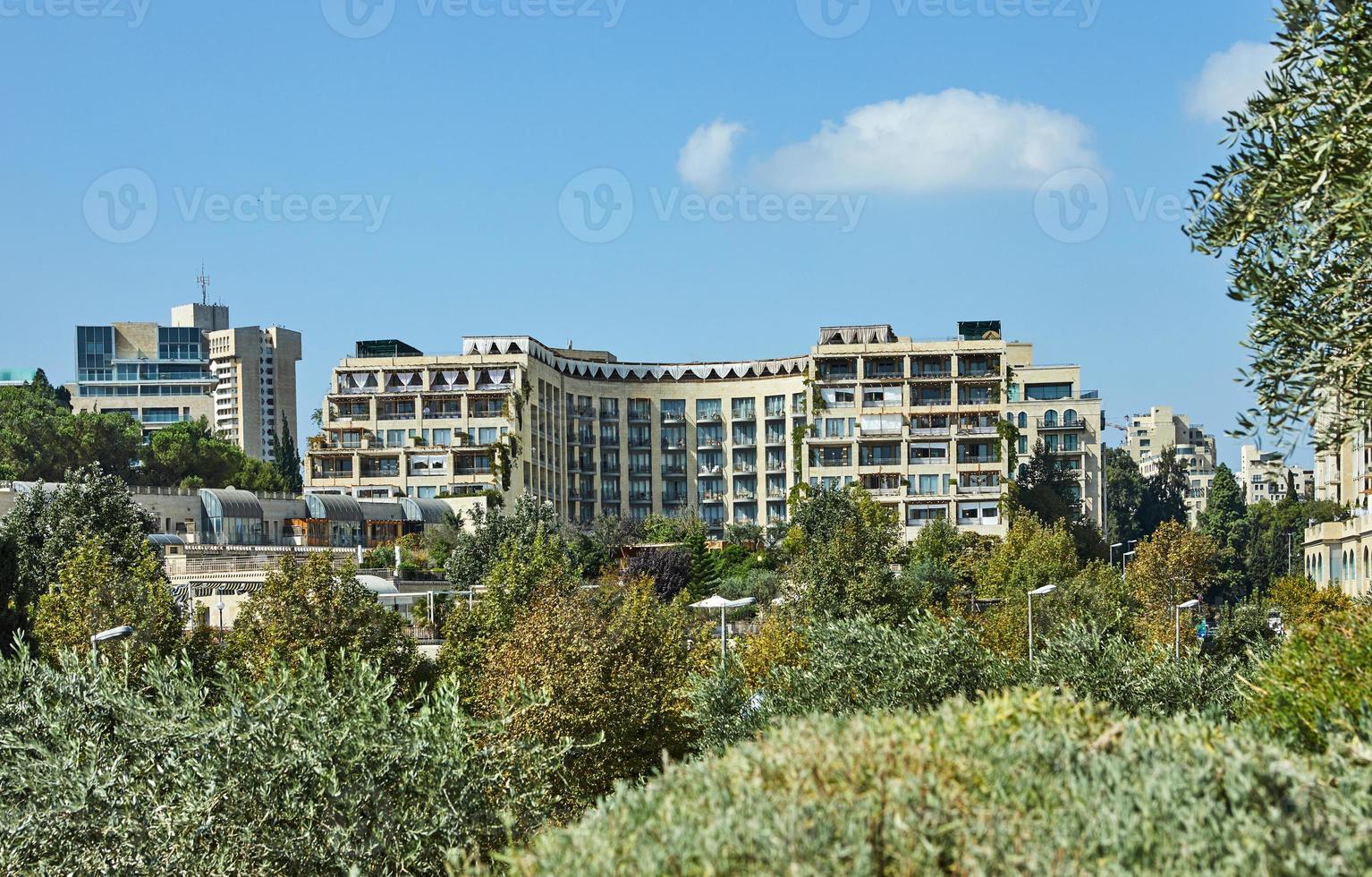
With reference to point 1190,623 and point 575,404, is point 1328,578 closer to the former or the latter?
point 1190,623

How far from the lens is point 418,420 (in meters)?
109

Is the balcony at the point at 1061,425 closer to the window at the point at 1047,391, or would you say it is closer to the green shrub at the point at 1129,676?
the window at the point at 1047,391

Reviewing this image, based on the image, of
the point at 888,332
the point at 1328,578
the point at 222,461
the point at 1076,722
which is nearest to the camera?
the point at 1076,722

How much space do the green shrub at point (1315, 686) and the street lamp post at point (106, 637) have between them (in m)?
18.6

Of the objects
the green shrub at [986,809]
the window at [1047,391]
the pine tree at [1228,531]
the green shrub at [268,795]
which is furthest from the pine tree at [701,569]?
the green shrub at [986,809]

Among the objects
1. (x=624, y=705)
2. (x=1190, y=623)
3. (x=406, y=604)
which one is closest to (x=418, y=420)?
(x=406, y=604)

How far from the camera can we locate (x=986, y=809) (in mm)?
10656

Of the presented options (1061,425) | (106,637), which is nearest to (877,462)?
(1061,425)

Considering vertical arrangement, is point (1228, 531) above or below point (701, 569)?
below

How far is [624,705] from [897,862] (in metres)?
24.5

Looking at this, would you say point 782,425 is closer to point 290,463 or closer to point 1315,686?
point 290,463

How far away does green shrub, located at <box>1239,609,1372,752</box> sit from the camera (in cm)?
1531

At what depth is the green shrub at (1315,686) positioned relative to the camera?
15.3 meters

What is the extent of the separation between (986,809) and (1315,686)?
7.29 meters
